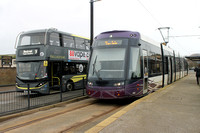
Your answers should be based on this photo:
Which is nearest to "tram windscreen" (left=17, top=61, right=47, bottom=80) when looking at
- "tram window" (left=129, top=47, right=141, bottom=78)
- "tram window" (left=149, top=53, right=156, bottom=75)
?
"tram window" (left=129, top=47, right=141, bottom=78)

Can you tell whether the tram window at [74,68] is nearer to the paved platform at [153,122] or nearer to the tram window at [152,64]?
the tram window at [152,64]

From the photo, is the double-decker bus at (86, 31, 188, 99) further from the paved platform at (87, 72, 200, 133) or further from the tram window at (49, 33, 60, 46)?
the tram window at (49, 33, 60, 46)

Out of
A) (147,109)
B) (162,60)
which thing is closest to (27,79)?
(147,109)

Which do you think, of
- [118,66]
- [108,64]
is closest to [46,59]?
[108,64]

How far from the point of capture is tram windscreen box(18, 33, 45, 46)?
41.5 feet

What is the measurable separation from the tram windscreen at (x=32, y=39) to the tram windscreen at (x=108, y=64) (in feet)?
16.0

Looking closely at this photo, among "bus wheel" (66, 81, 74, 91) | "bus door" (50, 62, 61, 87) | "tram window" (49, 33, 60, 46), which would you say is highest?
"tram window" (49, 33, 60, 46)

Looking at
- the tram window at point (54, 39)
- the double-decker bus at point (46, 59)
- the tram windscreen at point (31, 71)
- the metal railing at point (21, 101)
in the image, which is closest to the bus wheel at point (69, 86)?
the double-decker bus at point (46, 59)

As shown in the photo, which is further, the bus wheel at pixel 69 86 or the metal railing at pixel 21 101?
the bus wheel at pixel 69 86

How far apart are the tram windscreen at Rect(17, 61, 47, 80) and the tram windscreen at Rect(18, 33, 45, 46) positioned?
139cm

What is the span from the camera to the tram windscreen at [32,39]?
12641 mm

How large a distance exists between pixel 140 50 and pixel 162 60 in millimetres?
5216

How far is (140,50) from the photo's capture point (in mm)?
9516

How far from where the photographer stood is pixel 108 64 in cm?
893
